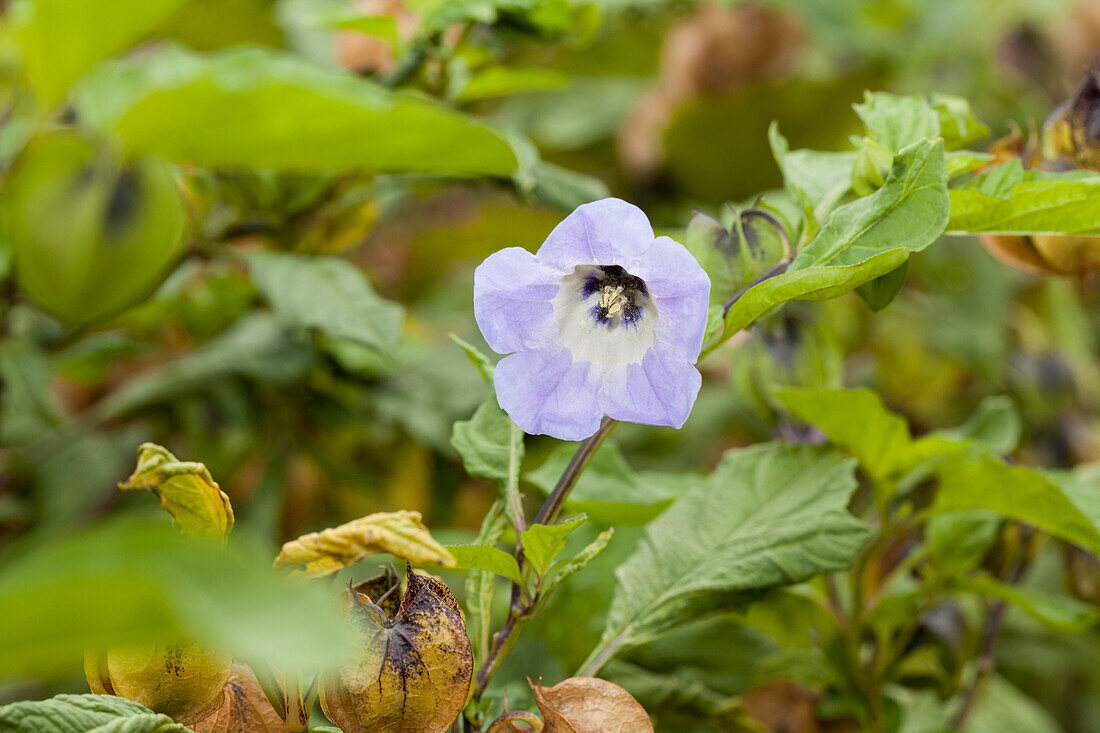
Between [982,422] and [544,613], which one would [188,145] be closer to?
[544,613]

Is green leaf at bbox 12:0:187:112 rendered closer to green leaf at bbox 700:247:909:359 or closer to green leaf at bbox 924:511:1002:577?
green leaf at bbox 700:247:909:359

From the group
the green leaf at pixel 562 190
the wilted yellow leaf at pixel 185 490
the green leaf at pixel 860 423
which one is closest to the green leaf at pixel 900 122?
the green leaf at pixel 860 423

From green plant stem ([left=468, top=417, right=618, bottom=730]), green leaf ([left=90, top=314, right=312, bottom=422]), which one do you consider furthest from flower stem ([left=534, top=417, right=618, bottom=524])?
green leaf ([left=90, top=314, right=312, bottom=422])

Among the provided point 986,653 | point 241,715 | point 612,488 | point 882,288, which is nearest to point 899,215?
point 882,288

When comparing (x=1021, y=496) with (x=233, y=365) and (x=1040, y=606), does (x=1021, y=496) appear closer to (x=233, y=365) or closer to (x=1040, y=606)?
(x=1040, y=606)

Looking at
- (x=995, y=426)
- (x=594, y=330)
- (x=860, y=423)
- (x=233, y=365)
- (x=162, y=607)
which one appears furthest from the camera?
(x=233, y=365)

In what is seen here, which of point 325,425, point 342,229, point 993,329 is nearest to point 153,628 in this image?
point 342,229

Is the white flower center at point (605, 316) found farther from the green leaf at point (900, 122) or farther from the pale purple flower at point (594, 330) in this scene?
the green leaf at point (900, 122)
